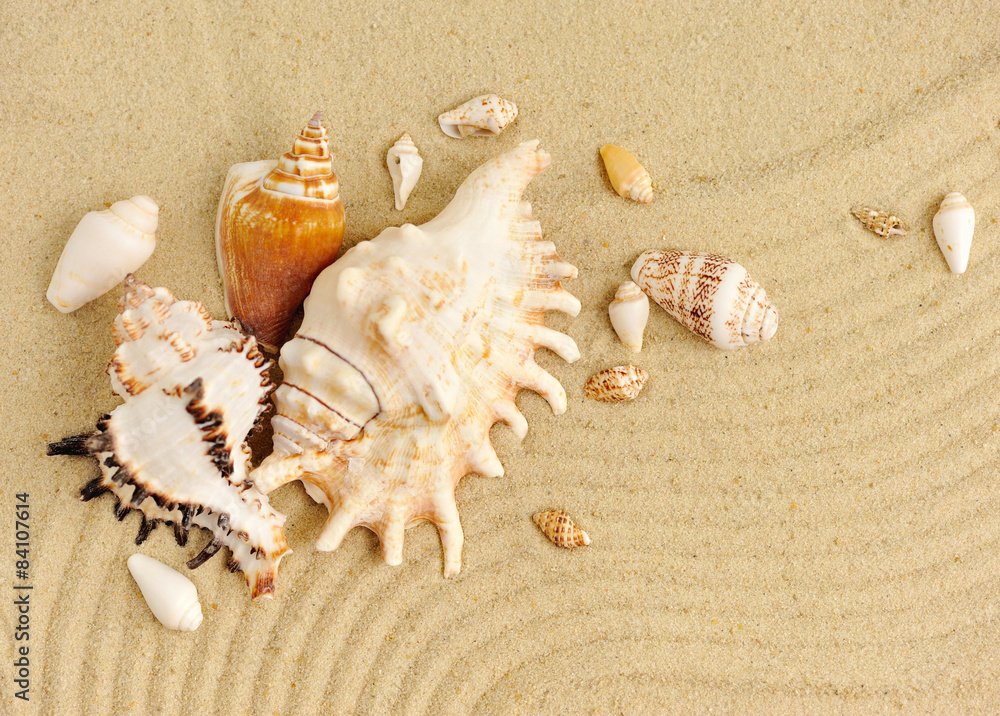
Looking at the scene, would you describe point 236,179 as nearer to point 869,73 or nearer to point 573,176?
point 573,176

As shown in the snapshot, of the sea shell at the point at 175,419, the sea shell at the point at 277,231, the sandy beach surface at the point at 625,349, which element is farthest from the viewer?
the sandy beach surface at the point at 625,349

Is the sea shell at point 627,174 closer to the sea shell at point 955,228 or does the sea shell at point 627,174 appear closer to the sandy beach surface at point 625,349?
the sandy beach surface at point 625,349

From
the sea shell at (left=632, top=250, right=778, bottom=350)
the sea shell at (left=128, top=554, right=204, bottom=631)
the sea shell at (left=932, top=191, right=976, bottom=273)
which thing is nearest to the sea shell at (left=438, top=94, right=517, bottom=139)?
the sea shell at (left=632, top=250, right=778, bottom=350)

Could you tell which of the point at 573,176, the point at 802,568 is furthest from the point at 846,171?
the point at 802,568

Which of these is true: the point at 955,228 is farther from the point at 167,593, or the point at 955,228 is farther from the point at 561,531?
the point at 167,593

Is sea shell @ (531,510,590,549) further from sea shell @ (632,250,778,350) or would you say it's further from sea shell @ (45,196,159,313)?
sea shell @ (45,196,159,313)

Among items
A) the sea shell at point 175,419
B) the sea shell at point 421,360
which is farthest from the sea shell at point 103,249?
the sea shell at point 421,360

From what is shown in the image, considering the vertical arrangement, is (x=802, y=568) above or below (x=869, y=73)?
below
